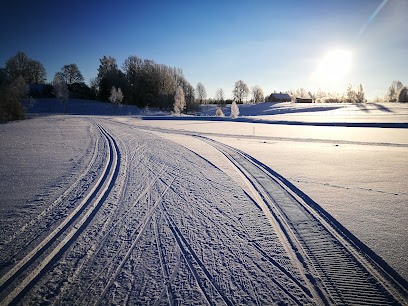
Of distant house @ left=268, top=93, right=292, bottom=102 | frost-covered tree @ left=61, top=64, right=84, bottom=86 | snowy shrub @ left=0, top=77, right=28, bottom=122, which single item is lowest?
snowy shrub @ left=0, top=77, right=28, bottom=122

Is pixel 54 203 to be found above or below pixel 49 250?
above

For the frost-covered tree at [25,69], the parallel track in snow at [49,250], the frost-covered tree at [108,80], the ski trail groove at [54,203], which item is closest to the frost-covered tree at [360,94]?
the frost-covered tree at [108,80]

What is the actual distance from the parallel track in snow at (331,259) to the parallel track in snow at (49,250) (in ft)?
11.4

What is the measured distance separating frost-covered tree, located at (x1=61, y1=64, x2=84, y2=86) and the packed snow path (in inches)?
3501

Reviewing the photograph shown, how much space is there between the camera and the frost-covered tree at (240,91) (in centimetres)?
9099

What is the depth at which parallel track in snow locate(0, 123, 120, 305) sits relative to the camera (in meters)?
2.33

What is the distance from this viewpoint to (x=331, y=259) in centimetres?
282

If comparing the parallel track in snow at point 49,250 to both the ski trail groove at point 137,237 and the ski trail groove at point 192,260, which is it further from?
the ski trail groove at point 192,260


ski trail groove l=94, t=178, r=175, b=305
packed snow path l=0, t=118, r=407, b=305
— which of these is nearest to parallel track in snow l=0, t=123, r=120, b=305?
packed snow path l=0, t=118, r=407, b=305

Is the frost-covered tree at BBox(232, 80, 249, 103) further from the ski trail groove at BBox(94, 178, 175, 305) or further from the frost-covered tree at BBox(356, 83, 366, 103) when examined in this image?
the ski trail groove at BBox(94, 178, 175, 305)

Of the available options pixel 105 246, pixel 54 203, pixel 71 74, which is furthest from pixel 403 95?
pixel 71 74

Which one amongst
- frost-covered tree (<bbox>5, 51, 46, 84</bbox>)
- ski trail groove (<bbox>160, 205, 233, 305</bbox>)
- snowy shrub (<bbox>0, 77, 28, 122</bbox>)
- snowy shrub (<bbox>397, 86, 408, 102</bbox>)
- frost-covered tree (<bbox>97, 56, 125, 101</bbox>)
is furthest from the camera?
frost-covered tree (<bbox>97, 56, 125, 101</bbox>)

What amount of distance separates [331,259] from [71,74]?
310 feet

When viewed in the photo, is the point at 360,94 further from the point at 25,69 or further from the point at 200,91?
the point at 25,69
